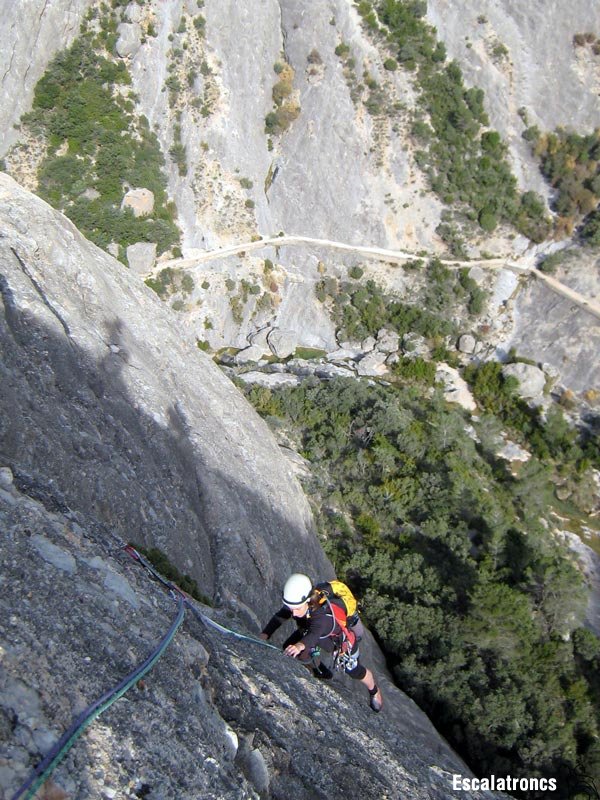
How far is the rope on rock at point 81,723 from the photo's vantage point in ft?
16.8

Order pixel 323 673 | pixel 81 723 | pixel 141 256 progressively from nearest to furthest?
pixel 81 723 → pixel 323 673 → pixel 141 256

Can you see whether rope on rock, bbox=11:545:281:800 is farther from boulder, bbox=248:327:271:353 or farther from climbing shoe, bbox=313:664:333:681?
boulder, bbox=248:327:271:353

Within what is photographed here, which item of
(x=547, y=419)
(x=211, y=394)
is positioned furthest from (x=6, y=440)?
(x=547, y=419)

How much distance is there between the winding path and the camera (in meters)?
42.8

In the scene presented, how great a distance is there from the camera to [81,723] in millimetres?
5945

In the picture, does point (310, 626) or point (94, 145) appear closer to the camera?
point (310, 626)

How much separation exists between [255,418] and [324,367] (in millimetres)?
17702

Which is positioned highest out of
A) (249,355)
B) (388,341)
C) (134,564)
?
(134,564)

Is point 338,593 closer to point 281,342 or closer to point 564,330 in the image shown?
point 281,342

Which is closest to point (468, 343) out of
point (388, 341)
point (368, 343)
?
point (388, 341)

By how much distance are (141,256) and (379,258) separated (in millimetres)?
19644

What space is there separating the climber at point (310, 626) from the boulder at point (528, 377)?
109 feet

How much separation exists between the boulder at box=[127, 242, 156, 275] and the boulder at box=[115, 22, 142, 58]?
14.7 meters

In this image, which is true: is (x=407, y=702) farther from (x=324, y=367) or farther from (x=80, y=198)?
(x=80, y=198)
